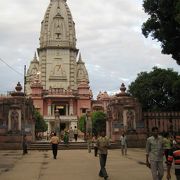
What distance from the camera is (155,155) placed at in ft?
36.4

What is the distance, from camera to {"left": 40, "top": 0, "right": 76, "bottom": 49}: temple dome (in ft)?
334

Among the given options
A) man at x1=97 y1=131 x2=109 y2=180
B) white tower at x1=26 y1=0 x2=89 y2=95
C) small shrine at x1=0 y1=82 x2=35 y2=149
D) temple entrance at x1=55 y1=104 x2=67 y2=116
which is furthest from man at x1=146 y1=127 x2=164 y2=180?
temple entrance at x1=55 y1=104 x2=67 y2=116

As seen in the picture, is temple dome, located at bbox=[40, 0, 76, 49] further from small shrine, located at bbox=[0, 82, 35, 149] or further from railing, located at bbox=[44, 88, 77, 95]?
small shrine, located at bbox=[0, 82, 35, 149]

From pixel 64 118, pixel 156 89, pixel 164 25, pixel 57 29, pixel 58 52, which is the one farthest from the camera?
pixel 57 29

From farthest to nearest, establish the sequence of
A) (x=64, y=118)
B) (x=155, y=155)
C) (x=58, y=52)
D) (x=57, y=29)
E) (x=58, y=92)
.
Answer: (x=57, y=29) < (x=58, y=52) < (x=58, y=92) < (x=64, y=118) < (x=155, y=155)

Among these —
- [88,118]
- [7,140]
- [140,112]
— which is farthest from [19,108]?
[88,118]

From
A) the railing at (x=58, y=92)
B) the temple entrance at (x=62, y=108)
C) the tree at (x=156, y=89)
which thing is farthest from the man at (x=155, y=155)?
the temple entrance at (x=62, y=108)

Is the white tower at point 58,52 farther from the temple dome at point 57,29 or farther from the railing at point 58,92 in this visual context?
the railing at point 58,92

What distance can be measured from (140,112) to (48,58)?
67.9 meters

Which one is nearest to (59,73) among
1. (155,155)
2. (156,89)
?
(156,89)

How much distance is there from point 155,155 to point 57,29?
93391mm

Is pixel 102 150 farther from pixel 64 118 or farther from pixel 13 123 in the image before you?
pixel 64 118

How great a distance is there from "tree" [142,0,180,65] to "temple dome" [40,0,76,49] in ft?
247

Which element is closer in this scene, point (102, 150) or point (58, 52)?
point (102, 150)
